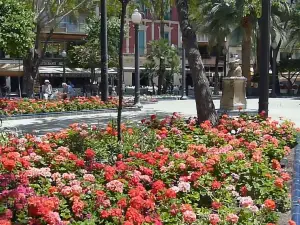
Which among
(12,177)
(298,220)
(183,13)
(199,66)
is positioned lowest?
(298,220)

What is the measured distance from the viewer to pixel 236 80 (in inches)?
727

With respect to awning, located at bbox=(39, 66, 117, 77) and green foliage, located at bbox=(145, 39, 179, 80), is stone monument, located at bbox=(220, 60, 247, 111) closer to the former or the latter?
green foliage, located at bbox=(145, 39, 179, 80)

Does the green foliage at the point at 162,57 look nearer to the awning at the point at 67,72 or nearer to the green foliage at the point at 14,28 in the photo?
the awning at the point at 67,72

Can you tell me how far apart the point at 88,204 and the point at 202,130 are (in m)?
4.35

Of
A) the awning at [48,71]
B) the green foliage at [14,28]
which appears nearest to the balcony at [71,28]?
the awning at [48,71]

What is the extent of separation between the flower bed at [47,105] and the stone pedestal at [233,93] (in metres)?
4.16

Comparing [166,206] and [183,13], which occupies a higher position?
[183,13]

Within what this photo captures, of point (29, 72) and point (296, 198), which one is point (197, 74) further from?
point (29, 72)

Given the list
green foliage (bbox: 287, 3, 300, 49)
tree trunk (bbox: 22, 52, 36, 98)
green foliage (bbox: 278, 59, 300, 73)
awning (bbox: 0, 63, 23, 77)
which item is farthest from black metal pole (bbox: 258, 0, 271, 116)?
green foliage (bbox: 278, 59, 300, 73)

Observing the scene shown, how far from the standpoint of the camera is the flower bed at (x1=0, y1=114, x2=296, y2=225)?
3.59m

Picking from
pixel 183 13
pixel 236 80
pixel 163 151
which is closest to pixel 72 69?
pixel 236 80

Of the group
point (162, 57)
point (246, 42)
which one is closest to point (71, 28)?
point (162, 57)

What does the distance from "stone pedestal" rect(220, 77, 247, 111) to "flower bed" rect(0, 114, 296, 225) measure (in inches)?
453

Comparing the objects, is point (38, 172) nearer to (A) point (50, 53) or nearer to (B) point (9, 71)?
(B) point (9, 71)
